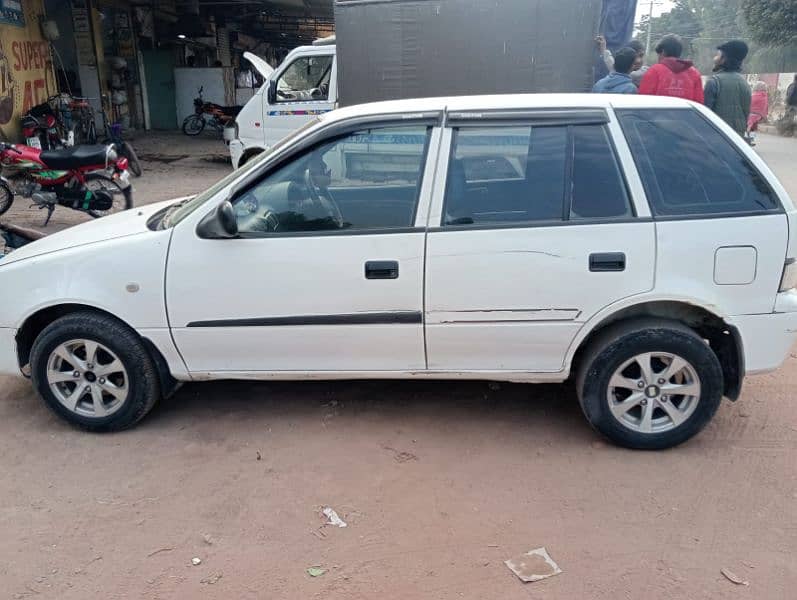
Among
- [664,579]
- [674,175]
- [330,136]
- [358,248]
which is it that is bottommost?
[664,579]

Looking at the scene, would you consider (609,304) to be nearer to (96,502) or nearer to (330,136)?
(330,136)

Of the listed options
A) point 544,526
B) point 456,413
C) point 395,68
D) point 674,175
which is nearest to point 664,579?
point 544,526

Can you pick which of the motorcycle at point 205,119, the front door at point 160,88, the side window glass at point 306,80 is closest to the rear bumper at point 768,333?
the side window glass at point 306,80

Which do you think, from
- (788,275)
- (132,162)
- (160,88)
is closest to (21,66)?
(132,162)

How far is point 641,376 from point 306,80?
26.3ft

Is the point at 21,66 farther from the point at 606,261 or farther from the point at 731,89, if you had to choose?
the point at 606,261

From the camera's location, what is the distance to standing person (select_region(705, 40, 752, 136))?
616 cm

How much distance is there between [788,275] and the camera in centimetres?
329

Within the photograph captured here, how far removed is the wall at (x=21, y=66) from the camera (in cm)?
1230

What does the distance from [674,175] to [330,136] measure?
173cm

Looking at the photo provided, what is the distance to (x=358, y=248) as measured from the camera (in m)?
3.35

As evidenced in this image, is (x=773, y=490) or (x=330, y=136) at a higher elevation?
(x=330, y=136)

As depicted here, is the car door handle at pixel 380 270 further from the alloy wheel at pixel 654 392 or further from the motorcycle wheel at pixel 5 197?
the motorcycle wheel at pixel 5 197

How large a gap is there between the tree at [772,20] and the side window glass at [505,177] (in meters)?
25.6
